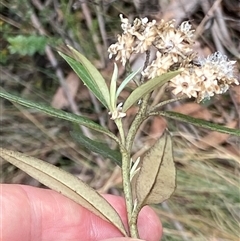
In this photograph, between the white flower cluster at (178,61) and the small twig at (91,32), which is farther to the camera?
the small twig at (91,32)

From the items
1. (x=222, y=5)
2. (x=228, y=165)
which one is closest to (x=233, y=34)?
(x=222, y=5)

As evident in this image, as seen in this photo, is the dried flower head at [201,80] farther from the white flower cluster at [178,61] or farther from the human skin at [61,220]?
the human skin at [61,220]

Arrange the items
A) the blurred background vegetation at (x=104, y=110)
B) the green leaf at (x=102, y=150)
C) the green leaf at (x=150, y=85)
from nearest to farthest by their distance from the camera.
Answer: the green leaf at (x=150, y=85) < the green leaf at (x=102, y=150) < the blurred background vegetation at (x=104, y=110)

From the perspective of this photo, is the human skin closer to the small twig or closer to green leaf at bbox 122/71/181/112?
green leaf at bbox 122/71/181/112

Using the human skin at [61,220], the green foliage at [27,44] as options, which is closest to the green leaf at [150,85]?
the human skin at [61,220]

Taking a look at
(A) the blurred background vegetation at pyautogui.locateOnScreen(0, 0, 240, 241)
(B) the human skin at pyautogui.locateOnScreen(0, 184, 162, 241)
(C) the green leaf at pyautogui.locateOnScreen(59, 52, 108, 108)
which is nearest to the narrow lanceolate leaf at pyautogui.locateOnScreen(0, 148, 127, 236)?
(C) the green leaf at pyautogui.locateOnScreen(59, 52, 108, 108)

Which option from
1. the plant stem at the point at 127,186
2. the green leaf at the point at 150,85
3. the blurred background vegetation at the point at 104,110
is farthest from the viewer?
the blurred background vegetation at the point at 104,110
